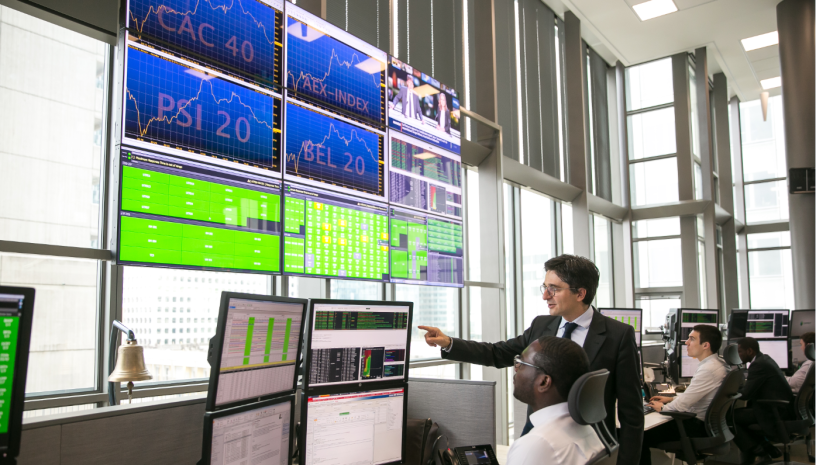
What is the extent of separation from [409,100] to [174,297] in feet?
6.10

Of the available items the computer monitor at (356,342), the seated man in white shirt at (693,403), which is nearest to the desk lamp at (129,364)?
the computer monitor at (356,342)

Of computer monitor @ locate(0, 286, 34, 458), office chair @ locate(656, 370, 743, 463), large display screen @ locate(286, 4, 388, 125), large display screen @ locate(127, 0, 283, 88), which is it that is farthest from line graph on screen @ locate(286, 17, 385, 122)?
office chair @ locate(656, 370, 743, 463)

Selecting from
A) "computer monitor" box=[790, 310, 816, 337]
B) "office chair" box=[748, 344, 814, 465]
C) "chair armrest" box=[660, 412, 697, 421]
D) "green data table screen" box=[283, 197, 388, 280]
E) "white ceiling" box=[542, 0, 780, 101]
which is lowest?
"office chair" box=[748, 344, 814, 465]

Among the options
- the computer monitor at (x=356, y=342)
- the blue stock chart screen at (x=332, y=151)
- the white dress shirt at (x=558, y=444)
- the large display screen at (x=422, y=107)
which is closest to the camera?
the white dress shirt at (x=558, y=444)

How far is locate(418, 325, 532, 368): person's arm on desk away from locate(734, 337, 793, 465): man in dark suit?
328 cm

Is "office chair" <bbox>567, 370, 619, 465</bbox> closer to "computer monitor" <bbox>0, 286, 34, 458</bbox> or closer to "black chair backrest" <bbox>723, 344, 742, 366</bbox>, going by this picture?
"computer monitor" <bbox>0, 286, 34, 458</bbox>

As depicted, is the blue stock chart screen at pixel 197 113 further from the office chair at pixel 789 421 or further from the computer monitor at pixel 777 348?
the computer monitor at pixel 777 348

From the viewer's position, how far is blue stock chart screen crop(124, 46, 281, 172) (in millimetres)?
2203

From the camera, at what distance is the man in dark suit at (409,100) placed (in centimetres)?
360

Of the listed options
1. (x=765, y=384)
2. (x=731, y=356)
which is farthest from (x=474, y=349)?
(x=765, y=384)

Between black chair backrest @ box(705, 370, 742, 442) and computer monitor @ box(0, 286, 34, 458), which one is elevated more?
computer monitor @ box(0, 286, 34, 458)

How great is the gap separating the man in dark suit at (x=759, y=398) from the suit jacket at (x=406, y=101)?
373cm

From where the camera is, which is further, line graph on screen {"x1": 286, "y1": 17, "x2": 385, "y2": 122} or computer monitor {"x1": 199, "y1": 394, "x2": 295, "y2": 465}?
line graph on screen {"x1": 286, "y1": 17, "x2": 385, "y2": 122}

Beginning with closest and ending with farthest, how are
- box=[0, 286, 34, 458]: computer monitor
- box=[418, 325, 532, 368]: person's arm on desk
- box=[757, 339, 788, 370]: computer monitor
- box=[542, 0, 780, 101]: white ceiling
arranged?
box=[0, 286, 34, 458]: computer monitor < box=[418, 325, 532, 368]: person's arm on desk < box=[757, 339, 788, 370]: computer monitor < box=[542, 0, 780, 101]: white ceiling
